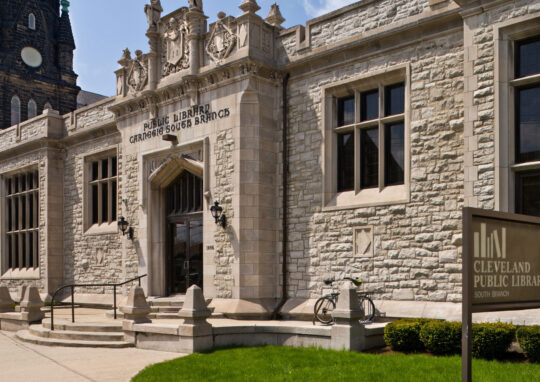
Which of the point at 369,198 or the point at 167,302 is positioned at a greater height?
the point at 369,198

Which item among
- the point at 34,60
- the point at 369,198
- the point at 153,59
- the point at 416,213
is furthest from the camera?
the point at 34,60

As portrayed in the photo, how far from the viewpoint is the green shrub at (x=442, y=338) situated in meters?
9.33

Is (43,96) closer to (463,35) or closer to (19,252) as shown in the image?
(19,252)

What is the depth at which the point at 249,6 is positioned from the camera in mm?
14719

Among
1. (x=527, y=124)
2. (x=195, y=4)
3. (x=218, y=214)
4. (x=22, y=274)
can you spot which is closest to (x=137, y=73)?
(x=195, y=4)

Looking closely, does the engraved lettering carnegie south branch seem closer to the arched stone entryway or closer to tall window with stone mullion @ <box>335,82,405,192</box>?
the arched stone entryway

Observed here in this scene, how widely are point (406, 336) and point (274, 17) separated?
9142 mm

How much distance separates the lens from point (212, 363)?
9719mm

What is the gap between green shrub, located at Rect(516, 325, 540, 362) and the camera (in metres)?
8.41

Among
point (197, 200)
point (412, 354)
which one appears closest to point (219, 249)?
point (197, 200)

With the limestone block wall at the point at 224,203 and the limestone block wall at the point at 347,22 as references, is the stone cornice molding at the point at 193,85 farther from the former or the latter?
the limestone block wall at the point at 224,203

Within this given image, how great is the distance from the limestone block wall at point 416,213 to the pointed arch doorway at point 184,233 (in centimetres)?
350

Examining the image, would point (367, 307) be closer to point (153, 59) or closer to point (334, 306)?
point (334, 306)

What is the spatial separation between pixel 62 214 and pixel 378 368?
17.1m
